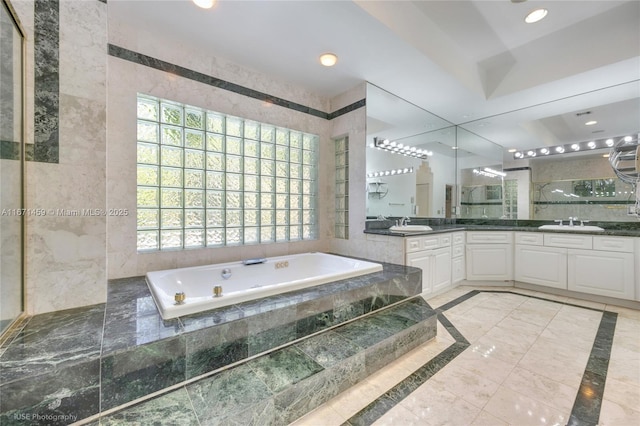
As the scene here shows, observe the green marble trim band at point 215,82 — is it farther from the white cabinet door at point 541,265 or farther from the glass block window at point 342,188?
the white cabinet door at point 541,265

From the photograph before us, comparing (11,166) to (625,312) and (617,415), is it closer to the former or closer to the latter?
(617,415)

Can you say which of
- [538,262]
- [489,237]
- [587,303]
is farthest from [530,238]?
[587,303]

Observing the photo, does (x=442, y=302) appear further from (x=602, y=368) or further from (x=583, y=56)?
(x=583, y=56)

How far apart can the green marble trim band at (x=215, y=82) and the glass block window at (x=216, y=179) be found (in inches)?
10.7

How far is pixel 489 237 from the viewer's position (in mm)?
3502

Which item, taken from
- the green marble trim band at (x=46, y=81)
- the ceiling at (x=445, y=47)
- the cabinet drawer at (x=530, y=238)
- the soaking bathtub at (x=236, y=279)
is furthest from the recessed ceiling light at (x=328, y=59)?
the cabinet drawer at (x=530, y=238)

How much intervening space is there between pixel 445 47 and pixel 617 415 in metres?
2.96

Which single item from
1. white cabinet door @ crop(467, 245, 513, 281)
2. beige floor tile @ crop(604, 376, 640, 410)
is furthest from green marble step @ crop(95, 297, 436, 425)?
white cabinet door @ crop(467, 245, 513, 281)

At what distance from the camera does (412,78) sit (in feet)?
9.05

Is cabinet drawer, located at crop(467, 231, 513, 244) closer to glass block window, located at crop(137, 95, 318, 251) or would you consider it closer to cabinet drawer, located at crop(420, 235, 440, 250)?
cabinet drawer, located at crop(420, 235, 440, 250)

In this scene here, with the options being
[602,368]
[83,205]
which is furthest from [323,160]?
[602,368]

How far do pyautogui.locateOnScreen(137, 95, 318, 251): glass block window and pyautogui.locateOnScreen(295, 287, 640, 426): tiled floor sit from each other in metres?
1.82

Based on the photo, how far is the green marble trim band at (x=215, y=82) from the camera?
6.83 feet

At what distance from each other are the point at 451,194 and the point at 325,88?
2624 millimetres
